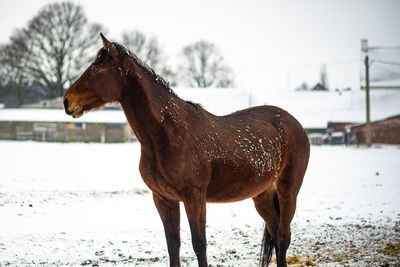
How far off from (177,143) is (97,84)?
0.92 m

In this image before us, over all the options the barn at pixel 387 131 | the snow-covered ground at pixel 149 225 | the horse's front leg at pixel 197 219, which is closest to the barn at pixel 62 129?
the barn at pixel 387 131

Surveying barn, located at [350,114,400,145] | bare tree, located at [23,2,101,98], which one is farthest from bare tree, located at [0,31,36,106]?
barn, located at [350,114,400,145]

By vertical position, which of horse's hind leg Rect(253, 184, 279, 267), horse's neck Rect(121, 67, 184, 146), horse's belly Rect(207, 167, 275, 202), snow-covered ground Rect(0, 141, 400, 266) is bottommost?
snow-covered ground Rect(0, 141, 400, 266)

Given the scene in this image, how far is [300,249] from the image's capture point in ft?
19.4

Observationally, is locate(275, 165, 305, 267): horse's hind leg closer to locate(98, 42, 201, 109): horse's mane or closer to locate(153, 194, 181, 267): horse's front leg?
locate(153, 194, 181, 267): horse's front leg

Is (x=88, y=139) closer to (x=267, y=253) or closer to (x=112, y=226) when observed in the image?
(x=112, y=226)

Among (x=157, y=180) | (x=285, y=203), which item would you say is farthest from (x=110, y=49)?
(x=285, y=203)

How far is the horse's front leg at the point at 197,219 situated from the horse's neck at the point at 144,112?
0.65 meters

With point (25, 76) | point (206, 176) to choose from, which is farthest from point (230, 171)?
point (25, 76)

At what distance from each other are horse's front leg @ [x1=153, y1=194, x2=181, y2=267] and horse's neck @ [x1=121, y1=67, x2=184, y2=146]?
0.65m

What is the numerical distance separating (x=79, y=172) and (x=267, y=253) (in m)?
11.7

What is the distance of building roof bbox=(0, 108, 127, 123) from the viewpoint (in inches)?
1588

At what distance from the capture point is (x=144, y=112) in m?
3.62

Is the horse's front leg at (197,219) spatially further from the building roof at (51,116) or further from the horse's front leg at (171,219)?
the building roof at (51,116)
